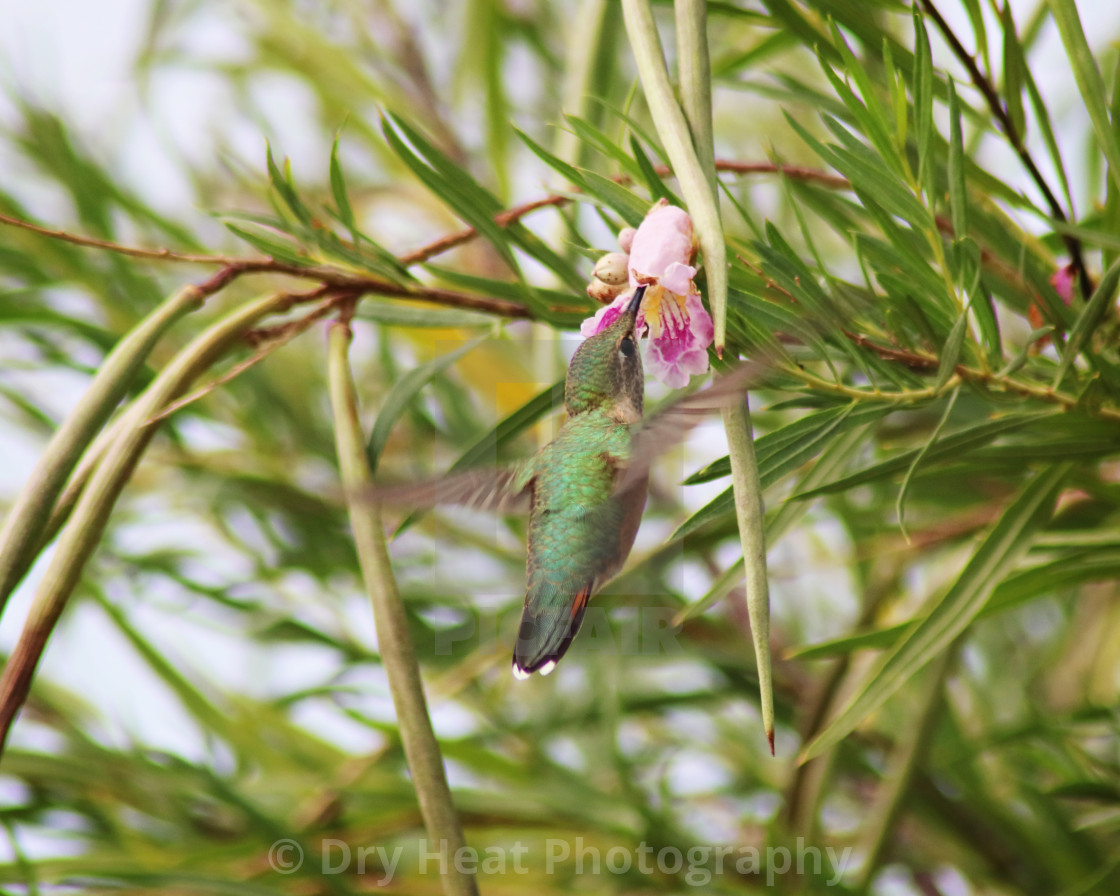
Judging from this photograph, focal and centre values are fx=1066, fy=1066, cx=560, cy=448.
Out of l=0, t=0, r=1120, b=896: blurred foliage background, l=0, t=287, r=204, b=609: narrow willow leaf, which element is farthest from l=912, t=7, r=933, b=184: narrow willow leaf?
l=0, t=287, r=204, b=609: narrow willow leaf

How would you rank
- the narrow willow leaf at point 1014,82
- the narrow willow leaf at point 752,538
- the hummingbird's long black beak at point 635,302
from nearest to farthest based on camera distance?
the narrow willow leaf at point 752,538, the hummingbird's long black beak at point 635,302, the narrow willow leaf at point 1014,82

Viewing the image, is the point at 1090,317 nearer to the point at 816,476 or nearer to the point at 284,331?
the point at 816,476

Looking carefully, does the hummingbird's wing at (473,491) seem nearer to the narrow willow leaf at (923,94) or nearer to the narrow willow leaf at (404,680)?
the narrow willow leaf at (404,680)

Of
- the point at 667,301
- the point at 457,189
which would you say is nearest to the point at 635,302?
the point at 667,301

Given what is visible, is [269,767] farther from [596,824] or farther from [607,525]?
[607,525]

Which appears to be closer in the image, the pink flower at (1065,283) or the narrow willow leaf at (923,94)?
the narrow willow leaf at (923,94)

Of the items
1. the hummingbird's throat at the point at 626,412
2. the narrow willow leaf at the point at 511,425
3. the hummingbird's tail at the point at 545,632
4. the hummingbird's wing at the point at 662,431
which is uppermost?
the narrow willow leaf at the point at 511,425

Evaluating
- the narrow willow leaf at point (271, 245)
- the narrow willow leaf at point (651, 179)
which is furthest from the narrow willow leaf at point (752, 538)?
the narrow willow leaf at point (271, 245)

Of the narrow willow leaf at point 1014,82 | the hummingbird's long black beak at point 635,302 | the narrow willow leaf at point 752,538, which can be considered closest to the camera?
the narrow willow leaf at point 752,538
